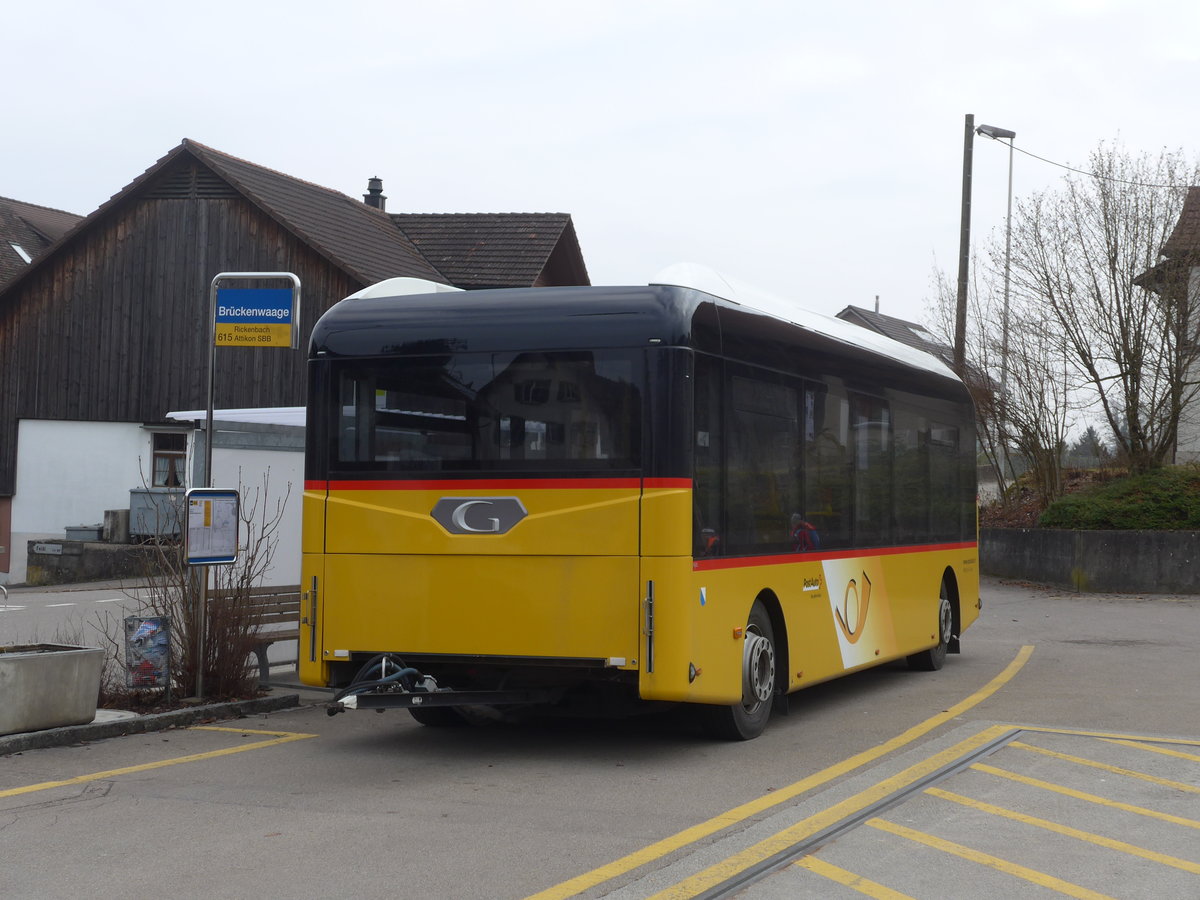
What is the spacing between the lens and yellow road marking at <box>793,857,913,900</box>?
5656 mm

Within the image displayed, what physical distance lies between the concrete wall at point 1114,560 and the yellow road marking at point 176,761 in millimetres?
19936

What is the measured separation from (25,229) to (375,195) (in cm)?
1319

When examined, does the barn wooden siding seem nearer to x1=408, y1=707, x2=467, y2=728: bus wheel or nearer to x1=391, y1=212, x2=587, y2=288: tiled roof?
x1=391, y1=212, x2=587, y2=288: tiled roof

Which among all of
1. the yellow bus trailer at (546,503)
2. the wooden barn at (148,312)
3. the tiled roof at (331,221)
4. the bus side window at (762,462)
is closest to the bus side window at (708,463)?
the yellow bus trailer at (546,503)

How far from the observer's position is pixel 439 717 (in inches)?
408

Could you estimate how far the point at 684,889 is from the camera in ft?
18.7

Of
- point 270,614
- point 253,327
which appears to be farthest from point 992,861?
point 253,327

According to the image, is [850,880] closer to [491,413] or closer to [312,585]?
[491,413]

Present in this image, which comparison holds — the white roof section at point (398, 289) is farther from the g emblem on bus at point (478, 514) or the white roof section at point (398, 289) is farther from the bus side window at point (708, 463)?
the bus side window at point (708, 463)

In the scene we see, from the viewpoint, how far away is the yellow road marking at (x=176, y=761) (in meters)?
7.79

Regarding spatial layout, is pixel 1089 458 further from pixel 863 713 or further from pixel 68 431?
pixel 68 431

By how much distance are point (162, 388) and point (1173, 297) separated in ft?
72.4

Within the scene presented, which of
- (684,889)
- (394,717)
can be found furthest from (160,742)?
(684,889)

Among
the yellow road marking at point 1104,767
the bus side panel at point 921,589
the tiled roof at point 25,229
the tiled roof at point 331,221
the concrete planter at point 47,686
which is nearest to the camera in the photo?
the yellow road marking at point 1104,767
